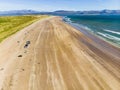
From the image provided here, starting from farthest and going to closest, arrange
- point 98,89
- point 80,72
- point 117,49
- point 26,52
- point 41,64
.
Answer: point 117,49 → point 26,52 → point 41,64 → point 80,72 → point 98,89

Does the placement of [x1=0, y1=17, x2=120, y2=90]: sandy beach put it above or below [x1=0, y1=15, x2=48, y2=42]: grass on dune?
above

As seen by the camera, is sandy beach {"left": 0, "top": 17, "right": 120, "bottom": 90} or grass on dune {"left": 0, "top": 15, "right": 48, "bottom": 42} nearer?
sandy beach {"left": 0, "top": 17, "right": 120, "bottom": 90}

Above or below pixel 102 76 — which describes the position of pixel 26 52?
below

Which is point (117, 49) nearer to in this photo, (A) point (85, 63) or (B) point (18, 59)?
(A) point (85, 63)

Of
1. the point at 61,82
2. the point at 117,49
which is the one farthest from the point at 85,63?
the point at 117,49

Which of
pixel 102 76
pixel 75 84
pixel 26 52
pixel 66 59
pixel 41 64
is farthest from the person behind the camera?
pixel 26 52

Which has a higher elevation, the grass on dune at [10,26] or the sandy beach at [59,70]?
the sandy beach at [59,70]

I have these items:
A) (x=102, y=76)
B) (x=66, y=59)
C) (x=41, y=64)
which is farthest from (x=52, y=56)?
(x=102, y=76)

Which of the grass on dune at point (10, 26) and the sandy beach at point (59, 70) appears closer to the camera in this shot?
the sandy beach at point (59, 70)

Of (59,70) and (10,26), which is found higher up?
(59,70)

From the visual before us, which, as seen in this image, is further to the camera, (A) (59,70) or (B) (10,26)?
(B) (10,26)

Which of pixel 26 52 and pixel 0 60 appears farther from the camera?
pixel 26 52
